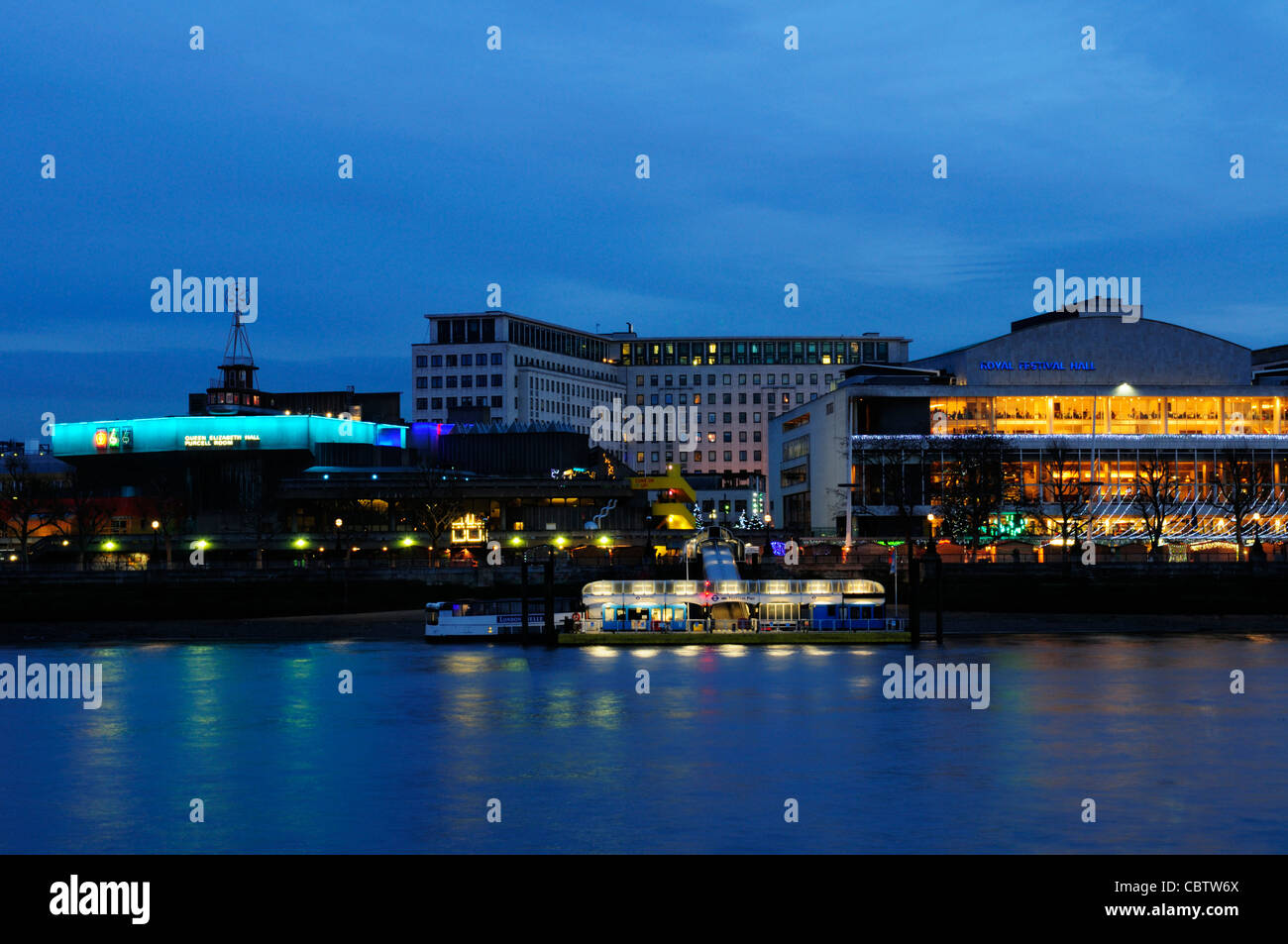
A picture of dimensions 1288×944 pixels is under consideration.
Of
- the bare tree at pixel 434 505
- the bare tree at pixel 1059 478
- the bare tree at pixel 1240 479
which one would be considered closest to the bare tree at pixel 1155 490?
the bare tree at pixel 1240 479

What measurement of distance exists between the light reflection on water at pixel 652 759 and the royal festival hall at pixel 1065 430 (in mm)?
81614

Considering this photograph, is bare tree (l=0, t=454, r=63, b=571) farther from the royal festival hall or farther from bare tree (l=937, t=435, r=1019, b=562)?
bare tree (l=937, t=435, r=1019, b=562)

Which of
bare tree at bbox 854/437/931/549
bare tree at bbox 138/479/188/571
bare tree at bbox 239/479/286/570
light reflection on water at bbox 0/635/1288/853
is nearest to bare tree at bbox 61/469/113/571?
bare tree at bbox 138/479/188/571

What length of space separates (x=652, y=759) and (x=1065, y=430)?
432ft

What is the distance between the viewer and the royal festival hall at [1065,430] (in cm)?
15450


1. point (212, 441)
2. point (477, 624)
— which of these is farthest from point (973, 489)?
point (212, 441)

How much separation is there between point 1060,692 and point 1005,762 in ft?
57.0

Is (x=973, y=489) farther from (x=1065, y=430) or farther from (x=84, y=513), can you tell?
(x=84, y=513)

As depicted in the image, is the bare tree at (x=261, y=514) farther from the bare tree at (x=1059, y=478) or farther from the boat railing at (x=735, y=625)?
the bare tree at (x=1059, y=478)

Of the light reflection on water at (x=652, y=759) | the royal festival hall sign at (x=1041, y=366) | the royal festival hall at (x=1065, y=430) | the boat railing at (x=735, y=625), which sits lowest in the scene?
the light reflection on water at (x=652, y=759)

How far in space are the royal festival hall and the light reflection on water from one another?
8161 centimetres

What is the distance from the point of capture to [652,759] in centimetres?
4638

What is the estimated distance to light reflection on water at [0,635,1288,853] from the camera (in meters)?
→ 36.1
